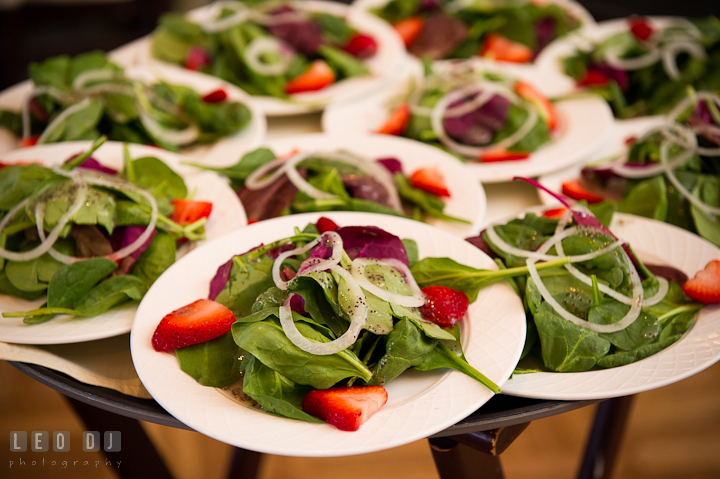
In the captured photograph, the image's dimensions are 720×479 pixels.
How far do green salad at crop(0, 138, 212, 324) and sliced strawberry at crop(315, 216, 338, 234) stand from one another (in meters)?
0.32

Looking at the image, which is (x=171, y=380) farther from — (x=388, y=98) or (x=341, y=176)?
(x=388, y=98)

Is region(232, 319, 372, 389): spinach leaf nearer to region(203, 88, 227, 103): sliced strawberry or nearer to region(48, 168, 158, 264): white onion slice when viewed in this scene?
region(48, 168, 158, 264): white onion slice

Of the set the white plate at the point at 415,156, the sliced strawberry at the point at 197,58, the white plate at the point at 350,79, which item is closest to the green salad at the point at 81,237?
the white plate at the point at 415,156

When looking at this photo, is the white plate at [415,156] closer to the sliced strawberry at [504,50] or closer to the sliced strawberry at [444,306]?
the sliced strawberry at [444,306]

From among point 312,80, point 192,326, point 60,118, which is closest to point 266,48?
point 312,80

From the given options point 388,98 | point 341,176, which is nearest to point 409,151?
point 341,176

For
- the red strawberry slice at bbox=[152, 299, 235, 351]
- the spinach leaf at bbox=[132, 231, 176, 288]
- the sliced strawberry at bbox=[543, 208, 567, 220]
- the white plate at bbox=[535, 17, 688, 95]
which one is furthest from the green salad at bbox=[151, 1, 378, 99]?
the red strawberry slice at bbox=[152, 299, 235, 351]

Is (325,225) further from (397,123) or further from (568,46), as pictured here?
(568,46)

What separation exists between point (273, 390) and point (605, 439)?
146 centimetres

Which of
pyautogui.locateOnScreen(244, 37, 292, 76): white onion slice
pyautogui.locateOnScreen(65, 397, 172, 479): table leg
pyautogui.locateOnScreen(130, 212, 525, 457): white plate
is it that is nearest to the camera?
pyautogui.locateOnScreen(130, 212, 525, 457): white plate

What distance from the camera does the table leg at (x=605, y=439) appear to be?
1816 millimetres

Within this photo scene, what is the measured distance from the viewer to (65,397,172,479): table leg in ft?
4.55

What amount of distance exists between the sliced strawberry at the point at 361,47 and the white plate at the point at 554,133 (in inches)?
6.8

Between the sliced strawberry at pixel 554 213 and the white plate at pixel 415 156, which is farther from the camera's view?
the white plate at pixel 415 156
